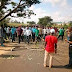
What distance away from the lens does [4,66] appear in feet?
28.4

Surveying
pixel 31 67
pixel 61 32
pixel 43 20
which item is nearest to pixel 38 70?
pixel 31 67

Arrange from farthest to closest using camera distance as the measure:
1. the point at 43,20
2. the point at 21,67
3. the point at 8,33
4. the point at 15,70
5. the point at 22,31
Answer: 1. the point at 43,20
2. the point at 8,33
3. the point at 22,31
4. the point at 21,67
5. the point at 15,70

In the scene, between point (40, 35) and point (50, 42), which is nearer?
point (50, 42)

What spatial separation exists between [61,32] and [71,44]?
53.2 feet

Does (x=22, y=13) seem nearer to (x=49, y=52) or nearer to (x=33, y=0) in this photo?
(x=33, y=0)

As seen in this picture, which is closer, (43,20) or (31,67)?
(31,67)

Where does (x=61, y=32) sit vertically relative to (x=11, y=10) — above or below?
below

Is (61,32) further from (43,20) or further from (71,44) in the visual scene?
(43,20)

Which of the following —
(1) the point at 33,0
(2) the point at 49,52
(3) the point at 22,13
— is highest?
(1) the point at 33,0

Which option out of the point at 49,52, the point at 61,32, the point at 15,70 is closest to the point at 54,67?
the point at 49,52

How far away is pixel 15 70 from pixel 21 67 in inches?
24.6

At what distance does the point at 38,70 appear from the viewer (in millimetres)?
8047

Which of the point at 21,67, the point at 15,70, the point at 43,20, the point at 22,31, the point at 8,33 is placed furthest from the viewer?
the point at 43,20

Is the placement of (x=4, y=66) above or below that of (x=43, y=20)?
below
